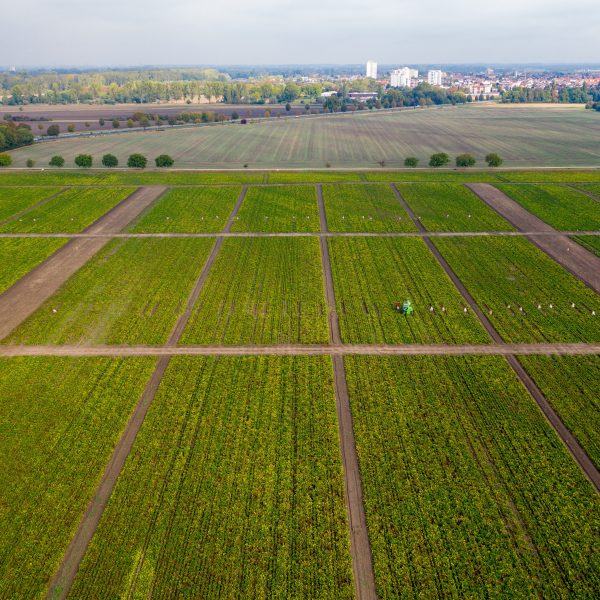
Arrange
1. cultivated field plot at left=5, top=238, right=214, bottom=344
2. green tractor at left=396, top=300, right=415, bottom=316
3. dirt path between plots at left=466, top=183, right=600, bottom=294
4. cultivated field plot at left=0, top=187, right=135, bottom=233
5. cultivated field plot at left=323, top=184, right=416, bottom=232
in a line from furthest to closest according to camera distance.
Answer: cultivated field plot at left=0, top=187, right=135, bottom=233, cultivated field plot at left=323, top=184, right=416, bottom=232, dirt path between plots at left=466, top=183, right=600, bottom=294, green tractor at left=396, top=300, right=415, bottom=316, cultivated field plot at left=5, top=238, right=214, bottom=344

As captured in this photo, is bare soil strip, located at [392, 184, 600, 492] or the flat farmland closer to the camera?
bare soil strip, located at [392, 184, 600, 492]

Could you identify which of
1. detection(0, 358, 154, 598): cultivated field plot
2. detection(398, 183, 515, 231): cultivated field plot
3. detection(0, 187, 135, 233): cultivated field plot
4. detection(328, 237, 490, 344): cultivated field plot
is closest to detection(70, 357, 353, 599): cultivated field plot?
detection(0, 358, 154, 598): cultivated field plot

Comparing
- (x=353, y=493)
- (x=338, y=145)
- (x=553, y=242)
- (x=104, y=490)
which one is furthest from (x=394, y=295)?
(x=338, y=145)

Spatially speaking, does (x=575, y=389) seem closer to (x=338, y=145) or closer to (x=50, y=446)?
(x=50, y=446)

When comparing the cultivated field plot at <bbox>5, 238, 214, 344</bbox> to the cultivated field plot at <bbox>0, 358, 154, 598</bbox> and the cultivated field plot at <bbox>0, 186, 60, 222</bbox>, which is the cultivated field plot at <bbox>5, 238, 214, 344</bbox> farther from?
the cultivated field plot at <bbox>0, 186, 60, 222</bbox>

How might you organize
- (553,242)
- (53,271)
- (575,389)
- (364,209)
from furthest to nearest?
1. (364,209)
2. (553,242)
3. (53,271)
4. (575,389)

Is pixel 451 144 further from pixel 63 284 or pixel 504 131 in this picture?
pixel 63 284

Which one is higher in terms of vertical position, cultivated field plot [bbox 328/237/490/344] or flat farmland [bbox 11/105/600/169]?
flat farmland [bbox 11/105/600/169]

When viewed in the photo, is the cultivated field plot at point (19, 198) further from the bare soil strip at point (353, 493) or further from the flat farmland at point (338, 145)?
the bare soil strip at point (353, 493)
